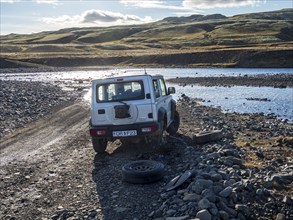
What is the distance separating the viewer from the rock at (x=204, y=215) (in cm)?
689

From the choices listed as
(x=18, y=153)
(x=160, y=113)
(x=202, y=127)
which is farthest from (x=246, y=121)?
(x=18, y=153)

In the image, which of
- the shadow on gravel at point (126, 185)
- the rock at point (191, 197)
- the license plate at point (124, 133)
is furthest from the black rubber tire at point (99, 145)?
the rock at point (191, 197)

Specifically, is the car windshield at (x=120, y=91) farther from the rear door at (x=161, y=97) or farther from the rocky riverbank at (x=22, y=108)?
the rocky riverbank at (x=22, y=108)

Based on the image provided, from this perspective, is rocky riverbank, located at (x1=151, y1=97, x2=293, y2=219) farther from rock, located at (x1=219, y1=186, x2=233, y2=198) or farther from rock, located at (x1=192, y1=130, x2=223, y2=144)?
rock, located at (x1=192, y1=130, x2=223, y2=144)

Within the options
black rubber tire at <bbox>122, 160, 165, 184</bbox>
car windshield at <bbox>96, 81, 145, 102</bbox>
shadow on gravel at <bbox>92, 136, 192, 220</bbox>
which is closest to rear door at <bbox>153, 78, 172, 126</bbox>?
car windshield at <bbox>96, 81, 145, 102</bbox>

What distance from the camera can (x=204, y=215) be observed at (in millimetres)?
Answer: 6918

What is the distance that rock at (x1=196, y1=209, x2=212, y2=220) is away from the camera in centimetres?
689

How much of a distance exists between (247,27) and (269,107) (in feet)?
449

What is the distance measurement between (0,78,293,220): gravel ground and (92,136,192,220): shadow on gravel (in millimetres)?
22

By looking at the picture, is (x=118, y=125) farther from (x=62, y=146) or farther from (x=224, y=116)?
(x=224, y=116)

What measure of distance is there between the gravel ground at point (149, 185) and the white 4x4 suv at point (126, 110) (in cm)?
76

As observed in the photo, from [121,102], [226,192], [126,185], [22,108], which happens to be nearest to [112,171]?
[126,185]

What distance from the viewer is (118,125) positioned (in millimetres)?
12406

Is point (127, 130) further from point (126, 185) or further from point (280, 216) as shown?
point (280, 216)
